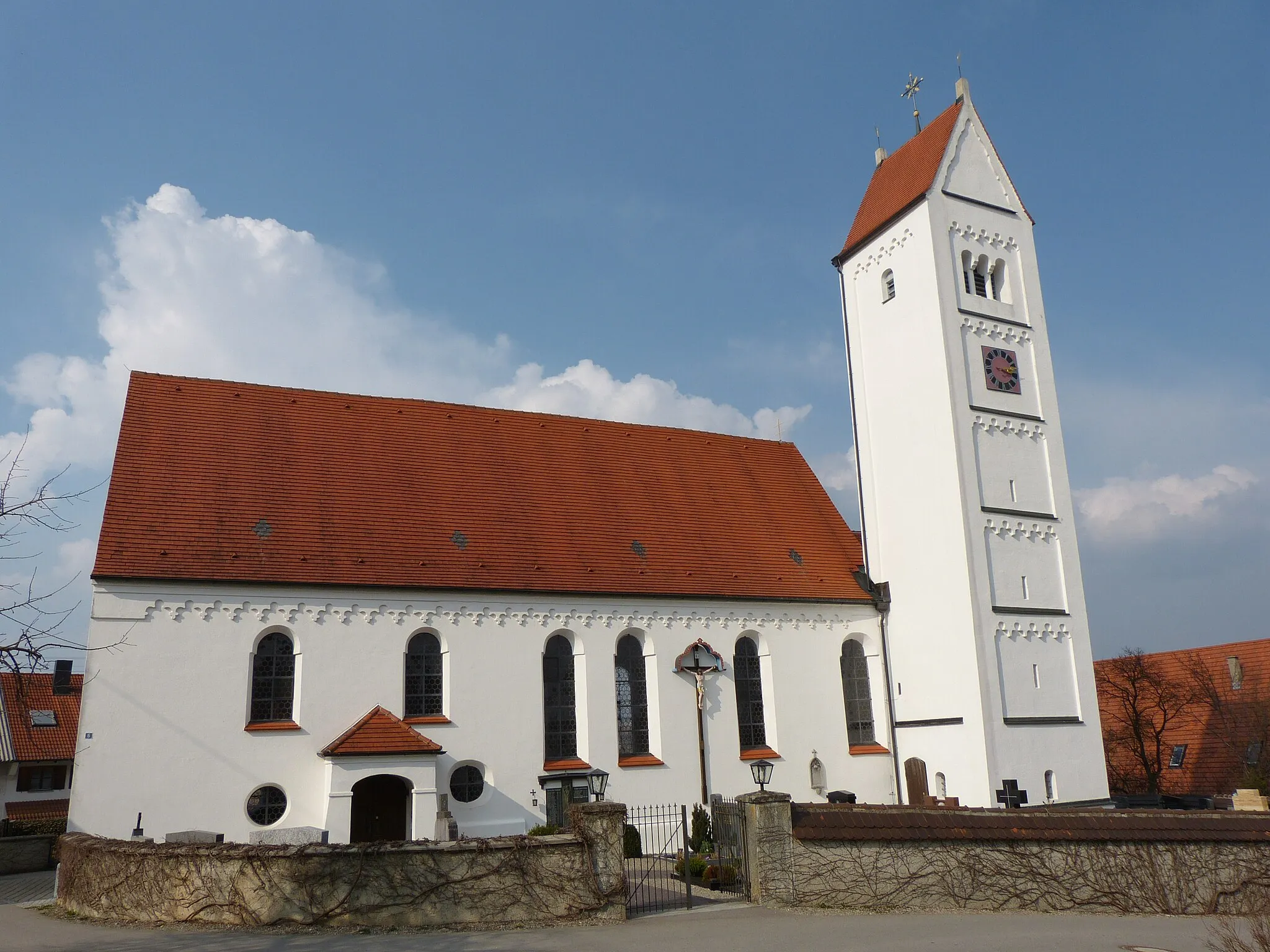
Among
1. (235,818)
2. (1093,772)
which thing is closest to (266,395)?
(235,818)

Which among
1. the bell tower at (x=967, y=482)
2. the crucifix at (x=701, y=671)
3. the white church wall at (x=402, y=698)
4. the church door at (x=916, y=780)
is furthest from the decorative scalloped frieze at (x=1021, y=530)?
the crucifix at (x=701, y=671)

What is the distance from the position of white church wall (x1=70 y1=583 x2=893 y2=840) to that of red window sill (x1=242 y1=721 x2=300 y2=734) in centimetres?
11

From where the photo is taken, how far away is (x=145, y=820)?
58.7ft

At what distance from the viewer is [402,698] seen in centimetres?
2030

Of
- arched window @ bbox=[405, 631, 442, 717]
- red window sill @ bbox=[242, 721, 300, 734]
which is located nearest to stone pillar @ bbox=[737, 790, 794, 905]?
arched window @ bbox=[405, 631, 442, 717]

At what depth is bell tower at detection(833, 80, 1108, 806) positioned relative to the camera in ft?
76.9

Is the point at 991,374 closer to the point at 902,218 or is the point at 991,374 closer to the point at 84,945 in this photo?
the point at 902,218

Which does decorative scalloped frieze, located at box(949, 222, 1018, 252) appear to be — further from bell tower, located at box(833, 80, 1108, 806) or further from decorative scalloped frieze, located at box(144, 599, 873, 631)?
decorative scalloped frieze, located at box(144, 599, 873, 631)

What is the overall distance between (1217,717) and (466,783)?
2616 cm

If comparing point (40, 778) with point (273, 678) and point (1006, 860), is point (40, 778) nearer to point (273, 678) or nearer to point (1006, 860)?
point (273, 678)

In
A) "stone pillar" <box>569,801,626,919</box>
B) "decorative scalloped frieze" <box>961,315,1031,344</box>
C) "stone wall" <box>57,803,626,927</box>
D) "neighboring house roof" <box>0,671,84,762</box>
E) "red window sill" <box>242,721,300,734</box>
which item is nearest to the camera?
"stone wall" <box>57,803,626,927</box>

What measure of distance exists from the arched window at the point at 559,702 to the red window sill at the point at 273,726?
5104 millimetres

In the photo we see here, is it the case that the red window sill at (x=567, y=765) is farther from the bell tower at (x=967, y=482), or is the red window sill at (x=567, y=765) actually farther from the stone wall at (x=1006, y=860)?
the bell tower at (x=967, y=482)

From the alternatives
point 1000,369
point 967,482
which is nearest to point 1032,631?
point 967,482
